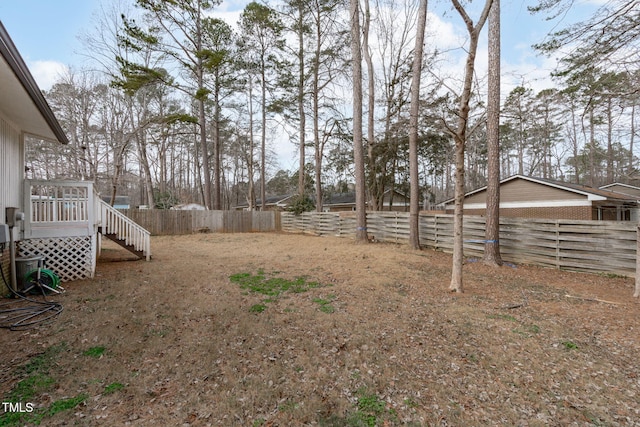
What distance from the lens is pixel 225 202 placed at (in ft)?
129

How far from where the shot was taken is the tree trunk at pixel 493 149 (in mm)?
7062

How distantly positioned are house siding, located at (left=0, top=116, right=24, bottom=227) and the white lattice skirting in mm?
865

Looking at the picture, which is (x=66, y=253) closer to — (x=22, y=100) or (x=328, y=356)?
(x=22, y=100)

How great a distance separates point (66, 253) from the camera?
5.66 metres

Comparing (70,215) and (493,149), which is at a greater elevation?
(493,149)

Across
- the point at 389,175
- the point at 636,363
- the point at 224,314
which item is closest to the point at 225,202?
the point at 389,175

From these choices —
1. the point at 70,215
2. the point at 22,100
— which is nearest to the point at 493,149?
the point at 22,100

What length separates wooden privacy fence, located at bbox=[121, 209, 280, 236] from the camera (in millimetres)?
15164

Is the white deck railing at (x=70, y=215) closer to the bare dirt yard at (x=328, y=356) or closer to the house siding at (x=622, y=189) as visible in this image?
the bare dirt yard at (x=328, y=356)

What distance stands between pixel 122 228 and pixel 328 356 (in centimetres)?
689

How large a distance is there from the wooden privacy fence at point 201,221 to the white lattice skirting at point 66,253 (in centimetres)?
1008

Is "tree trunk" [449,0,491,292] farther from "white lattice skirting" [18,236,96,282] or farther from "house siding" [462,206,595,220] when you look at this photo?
"house siding" [462,206,595,220]

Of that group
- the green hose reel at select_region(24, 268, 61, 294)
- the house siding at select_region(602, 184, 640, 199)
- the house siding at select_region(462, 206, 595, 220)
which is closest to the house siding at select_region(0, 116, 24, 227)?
the green hose reel at select_region(24, 268, 61, 294)

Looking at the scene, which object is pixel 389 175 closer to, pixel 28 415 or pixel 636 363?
pixel 636 363
